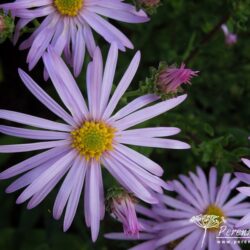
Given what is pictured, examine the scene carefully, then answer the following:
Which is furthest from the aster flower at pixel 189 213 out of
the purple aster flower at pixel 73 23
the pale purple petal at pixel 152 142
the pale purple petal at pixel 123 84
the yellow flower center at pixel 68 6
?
the yellow flower center at pixel 68 6

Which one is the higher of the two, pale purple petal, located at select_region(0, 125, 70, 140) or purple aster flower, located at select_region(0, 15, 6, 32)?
purple aster flower, located at select_region(0, 15, 6, 32)

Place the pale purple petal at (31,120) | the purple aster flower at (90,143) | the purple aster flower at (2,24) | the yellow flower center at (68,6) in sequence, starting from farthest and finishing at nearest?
the yellow flower center at (68,6) < the purple aster flower at (2,24) < the purple aster flower at (90,143) < the pale purple petal at (31,120)

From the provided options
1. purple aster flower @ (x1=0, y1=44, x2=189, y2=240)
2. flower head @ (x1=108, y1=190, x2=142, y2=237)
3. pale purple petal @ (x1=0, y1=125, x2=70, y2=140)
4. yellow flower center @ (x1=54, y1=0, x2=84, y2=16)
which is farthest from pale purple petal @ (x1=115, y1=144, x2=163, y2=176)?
yellow flower center @ (x1=54, y1=0, x2=84, y2=16)

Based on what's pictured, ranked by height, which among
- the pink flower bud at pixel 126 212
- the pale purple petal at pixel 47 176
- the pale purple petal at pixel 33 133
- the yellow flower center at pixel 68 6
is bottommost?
the pink flower bud at pixel 126 212

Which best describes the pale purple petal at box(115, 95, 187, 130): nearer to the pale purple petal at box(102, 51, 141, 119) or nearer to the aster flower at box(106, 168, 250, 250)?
the pale purple petal at box(102, 51, 141, 119)

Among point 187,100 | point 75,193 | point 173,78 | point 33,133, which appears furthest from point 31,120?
point 187,100

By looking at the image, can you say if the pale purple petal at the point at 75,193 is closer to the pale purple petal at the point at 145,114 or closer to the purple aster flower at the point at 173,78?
the pale purple petal at the point at 145,114
